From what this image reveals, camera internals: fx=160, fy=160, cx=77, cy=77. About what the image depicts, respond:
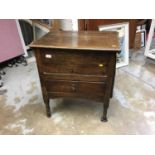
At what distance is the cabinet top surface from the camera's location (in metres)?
1.19

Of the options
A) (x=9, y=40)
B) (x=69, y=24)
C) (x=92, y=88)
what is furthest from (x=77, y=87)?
(x=9, y=40)

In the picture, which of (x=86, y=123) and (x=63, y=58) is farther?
(x=86, y=123)

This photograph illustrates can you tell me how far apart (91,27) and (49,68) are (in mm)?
1514

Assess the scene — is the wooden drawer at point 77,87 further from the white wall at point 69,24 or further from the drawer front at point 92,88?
the white wall at point 69,24

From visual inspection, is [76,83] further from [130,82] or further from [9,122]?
[130,82]

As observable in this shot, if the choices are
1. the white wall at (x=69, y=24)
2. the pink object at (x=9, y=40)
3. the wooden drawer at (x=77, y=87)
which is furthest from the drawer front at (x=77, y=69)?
the pink object at (x=9, y=40)

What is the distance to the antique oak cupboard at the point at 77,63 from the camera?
3.93ft

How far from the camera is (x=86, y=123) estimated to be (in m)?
1.60

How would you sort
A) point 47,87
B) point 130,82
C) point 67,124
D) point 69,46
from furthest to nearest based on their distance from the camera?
point 130,82 → point 67,124 → point 47,87 → point 69,46

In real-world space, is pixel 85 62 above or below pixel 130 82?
above

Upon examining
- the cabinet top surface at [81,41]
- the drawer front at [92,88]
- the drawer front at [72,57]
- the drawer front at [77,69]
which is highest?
the cabinet top surface at [81,41]
